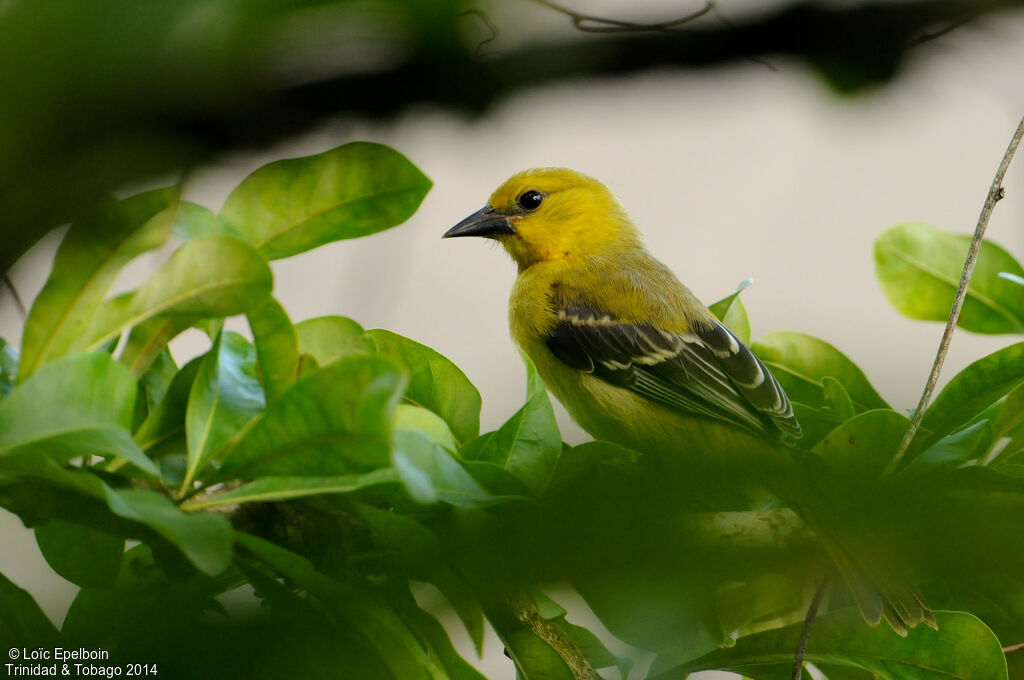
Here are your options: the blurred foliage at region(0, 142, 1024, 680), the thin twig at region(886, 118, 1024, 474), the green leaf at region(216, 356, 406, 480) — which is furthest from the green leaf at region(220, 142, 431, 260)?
the thin twig at region(886, 118, 1024, 474)

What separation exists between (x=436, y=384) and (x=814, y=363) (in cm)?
87

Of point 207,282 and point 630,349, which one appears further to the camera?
point 630,349

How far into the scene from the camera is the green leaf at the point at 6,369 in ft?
3.74

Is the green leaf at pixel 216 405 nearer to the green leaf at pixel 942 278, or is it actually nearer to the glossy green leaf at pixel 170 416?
the glossy green leaf at pixel 170 416

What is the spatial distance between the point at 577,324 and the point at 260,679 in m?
2.49

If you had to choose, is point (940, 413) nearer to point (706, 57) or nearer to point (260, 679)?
point (706, 57)

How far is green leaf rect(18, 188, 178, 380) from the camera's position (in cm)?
106

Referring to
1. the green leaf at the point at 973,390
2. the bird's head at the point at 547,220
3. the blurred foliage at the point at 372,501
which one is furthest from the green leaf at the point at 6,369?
the bird's head at the point at 547,220

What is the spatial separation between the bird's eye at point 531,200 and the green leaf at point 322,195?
222 cm

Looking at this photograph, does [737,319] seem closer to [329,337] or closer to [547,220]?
[329,337]

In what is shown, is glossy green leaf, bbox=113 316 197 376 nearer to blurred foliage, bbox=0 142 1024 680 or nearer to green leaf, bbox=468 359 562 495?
blurred foliage, bbox=0 142 1024 680

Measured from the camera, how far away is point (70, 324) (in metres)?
1.09

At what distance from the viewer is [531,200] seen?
3492 mm

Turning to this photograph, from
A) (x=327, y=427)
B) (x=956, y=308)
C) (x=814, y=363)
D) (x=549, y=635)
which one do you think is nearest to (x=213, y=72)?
(x=327, y=427)
